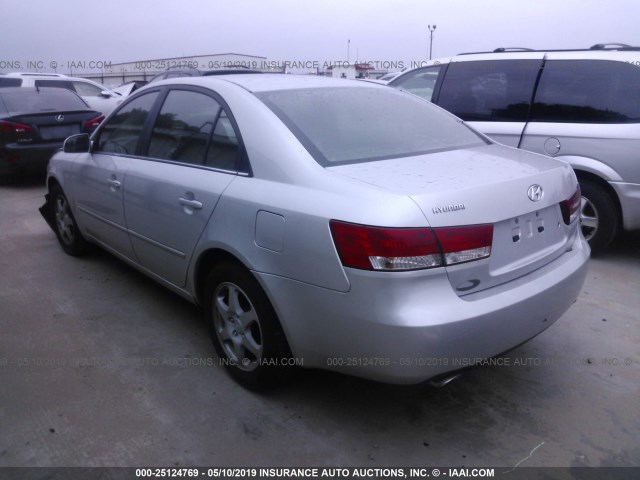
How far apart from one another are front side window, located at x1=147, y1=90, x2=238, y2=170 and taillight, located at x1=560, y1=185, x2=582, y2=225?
1.67 metres

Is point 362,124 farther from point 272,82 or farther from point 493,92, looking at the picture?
point 493,92

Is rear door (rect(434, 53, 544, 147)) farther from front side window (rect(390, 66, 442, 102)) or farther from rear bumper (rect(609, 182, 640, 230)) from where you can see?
rear bumper (rect(609, 182, 640, 230))

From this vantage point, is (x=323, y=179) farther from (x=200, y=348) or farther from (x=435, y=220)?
(x=200, y=348)

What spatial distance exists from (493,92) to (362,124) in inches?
108

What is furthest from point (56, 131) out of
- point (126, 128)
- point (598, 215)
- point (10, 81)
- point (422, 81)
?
point (598, 215)

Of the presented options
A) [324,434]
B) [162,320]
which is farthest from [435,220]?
[162,320]

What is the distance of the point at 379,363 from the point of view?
235 cm

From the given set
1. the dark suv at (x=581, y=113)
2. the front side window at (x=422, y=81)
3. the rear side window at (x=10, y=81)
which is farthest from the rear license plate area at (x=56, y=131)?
the dark suv at (x=581, y=113)

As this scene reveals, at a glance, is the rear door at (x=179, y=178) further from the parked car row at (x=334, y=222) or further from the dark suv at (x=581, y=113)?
the dark suv at (x=581, y=113)

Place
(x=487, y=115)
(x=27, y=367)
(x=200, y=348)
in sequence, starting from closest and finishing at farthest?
(x=27, y=367)
(x=200, y=348)
(x=487, y=115)

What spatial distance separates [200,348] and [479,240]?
1.91 meters

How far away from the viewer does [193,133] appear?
3.40 m

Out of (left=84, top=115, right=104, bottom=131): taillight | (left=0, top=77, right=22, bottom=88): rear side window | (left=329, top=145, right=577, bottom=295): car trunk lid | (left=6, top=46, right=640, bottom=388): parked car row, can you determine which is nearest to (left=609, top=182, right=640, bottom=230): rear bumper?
(left=6, top=46, right=640, bottom=388): parked car row

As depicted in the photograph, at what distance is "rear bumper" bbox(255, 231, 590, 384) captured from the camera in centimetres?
226
